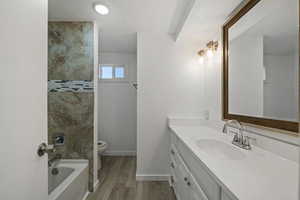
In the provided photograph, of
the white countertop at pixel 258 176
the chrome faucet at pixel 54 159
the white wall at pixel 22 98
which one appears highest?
the white wall at pixel 22 98

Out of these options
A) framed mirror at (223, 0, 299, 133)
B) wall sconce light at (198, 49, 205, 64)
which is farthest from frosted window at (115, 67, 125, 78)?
framed mirror at (223, 0, 299, 133)

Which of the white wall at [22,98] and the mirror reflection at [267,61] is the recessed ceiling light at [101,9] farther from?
the mirror reflection at [267,61]

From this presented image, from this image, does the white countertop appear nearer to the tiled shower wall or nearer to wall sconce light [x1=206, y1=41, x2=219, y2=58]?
wall sconce light [x1=206, y1=41, x2=219, y2=58]

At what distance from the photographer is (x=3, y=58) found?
585mm

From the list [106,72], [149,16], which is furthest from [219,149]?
[106,72]

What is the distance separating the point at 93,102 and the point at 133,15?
1286mm

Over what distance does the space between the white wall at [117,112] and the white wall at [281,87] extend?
260 cm

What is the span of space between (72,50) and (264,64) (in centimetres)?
223

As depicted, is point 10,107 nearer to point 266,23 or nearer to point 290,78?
point 290,78

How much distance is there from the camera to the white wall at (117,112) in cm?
341

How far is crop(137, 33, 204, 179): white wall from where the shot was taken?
7.60 ft

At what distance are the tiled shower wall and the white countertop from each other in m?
1.61

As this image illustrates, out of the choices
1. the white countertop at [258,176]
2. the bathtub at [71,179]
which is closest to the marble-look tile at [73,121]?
the bathtub at [71,179]

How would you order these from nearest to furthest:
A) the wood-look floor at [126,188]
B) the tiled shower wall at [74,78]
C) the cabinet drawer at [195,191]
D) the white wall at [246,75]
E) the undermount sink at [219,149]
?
the cabinet drawer at [195,191]
the undermount sink at [219,149]
the white wall at [246,75]
the wood-look floor at [126,188]
the tiled shower wall at [74,78]
